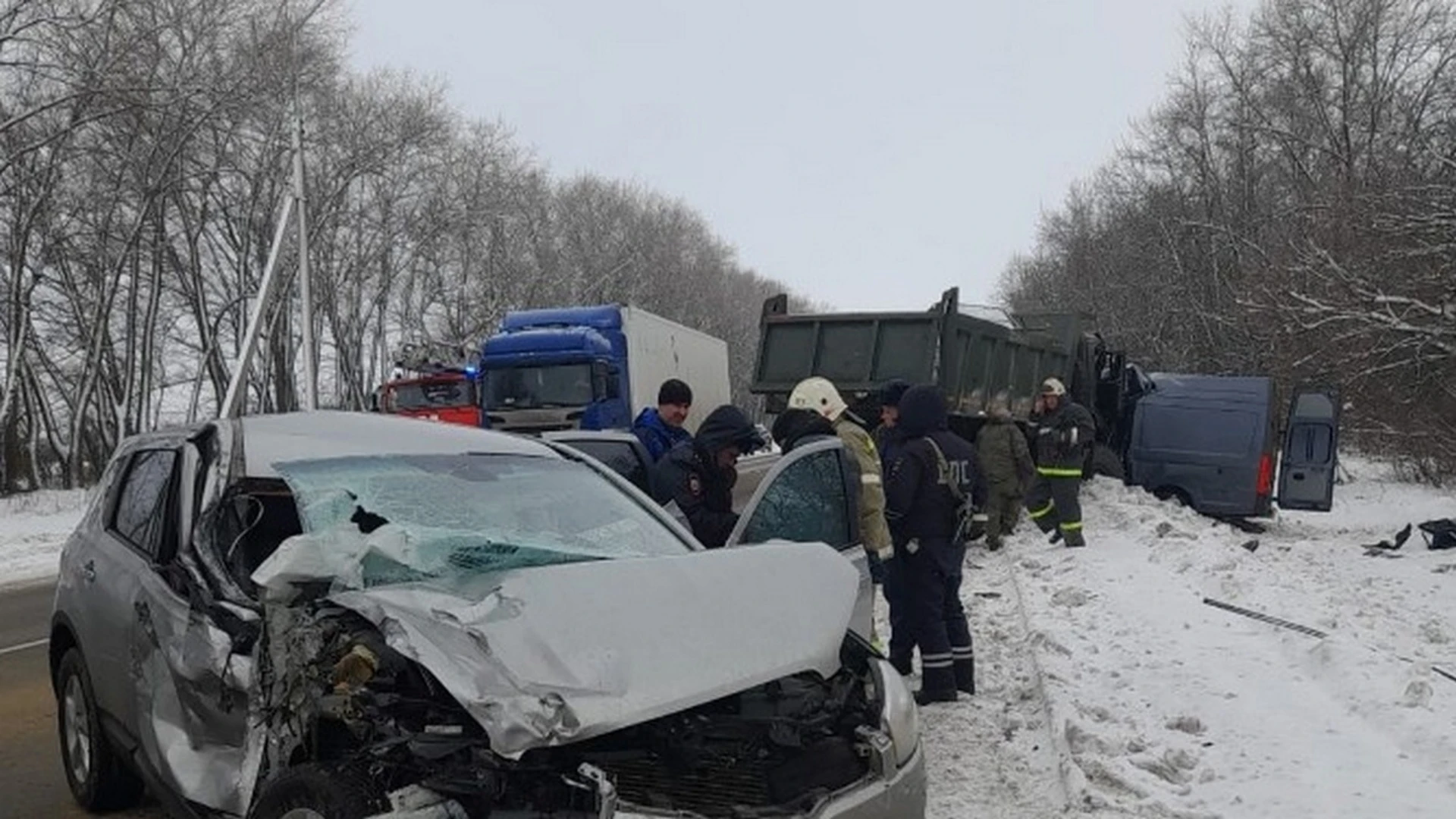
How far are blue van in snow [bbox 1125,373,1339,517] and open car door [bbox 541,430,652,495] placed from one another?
1209cm

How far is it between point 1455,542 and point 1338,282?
6968mm

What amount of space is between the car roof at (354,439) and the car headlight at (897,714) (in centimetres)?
189

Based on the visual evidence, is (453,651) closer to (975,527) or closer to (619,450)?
(619,450)

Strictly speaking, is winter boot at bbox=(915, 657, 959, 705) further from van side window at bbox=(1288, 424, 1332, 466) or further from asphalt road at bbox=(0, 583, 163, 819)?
van side window at bbox=(1288, 424, 1332, 466)

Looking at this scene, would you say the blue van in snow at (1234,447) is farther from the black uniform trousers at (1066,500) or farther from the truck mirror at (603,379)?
the truck mirror at (603,379)

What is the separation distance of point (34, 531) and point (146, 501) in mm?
18141

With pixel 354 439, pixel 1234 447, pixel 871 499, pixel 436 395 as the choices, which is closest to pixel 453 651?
pixel 354 439

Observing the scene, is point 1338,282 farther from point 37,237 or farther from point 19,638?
point 37,237

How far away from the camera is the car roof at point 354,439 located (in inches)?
174

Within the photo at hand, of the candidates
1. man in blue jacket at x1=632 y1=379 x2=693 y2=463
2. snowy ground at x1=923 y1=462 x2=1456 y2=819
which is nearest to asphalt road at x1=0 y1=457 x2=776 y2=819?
man in blue jacket at x1=632 y1=379 x2=693 y2=463

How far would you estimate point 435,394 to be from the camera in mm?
26359

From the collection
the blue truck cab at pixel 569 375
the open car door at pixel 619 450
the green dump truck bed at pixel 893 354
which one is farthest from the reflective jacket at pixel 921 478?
the blue truck cab at pixel 569 375

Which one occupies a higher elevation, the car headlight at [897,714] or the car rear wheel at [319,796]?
the car headlight at [897,714]

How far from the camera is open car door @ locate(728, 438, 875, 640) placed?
5566 mm
